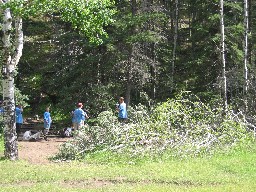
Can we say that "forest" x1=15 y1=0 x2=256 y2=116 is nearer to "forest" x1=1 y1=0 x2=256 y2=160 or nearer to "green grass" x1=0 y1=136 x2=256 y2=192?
"forest" x1=1 y1=0 x2=256 y2=160

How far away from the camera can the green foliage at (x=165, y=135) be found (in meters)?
13.1

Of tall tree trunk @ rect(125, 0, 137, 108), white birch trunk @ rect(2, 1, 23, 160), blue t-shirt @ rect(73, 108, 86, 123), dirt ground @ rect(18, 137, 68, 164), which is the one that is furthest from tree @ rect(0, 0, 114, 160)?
tall tree trunk @ rect(125, 0, 137, 108)

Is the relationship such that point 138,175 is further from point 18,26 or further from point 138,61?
point 138,61

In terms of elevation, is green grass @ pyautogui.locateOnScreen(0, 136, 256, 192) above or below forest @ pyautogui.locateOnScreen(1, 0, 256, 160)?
below

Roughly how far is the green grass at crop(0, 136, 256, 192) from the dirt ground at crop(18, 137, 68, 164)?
1.54m

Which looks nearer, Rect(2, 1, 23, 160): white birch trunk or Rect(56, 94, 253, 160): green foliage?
Rect(2, 1, 23, 160): white birch trunk

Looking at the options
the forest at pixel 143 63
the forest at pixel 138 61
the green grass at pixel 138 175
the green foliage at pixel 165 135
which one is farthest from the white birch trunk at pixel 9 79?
the forest at pixel 138 61

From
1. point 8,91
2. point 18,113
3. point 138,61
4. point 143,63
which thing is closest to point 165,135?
point 8,91

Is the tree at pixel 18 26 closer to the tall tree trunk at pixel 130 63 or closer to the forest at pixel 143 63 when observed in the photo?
the forest at pixel 143 63

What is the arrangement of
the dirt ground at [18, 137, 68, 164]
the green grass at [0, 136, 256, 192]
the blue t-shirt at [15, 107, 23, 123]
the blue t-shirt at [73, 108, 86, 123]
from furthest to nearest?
1. the blue t-shirt at [15, 107, 23, 123]
2. the blue t-shirt at [73, 108, 86, 123]
3. the dirt ground at [18, 137, 68, 164]
4. the green grass at [0, 136, 256, 192]

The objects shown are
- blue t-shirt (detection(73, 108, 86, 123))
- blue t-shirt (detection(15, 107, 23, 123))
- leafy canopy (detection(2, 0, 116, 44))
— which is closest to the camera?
leafy canopy (detection(2, 0, 116, 44))

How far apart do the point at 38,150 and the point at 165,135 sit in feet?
17.9

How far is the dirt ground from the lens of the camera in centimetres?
1395

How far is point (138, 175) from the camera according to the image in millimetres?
10461
